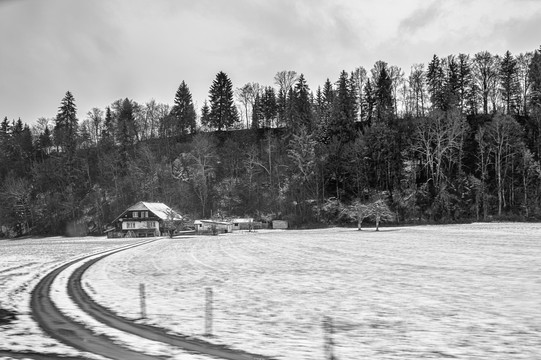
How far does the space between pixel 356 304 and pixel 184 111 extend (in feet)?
378

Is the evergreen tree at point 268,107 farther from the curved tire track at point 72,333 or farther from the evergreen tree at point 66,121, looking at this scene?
the curved tire track at point 72,333

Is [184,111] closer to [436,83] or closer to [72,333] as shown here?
[436,83]

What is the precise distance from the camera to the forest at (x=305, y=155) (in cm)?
7131

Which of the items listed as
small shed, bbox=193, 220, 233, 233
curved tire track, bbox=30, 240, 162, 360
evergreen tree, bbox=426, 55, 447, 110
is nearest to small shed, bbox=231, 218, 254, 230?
small shed, bbox=193, 220, 233, 233

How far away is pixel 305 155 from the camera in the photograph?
266 feet

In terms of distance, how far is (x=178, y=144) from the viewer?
105062 millimetres

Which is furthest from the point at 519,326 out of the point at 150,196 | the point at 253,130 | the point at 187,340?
the point at 253,130

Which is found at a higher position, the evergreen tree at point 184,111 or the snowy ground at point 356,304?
the evergreen tree at point 184,111

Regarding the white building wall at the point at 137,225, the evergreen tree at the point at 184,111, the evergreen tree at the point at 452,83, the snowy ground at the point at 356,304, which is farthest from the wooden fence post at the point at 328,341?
the evergreen tree at the point at 184,111

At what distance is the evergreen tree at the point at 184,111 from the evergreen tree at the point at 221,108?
716 cm

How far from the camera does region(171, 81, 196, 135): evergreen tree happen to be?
390 feet

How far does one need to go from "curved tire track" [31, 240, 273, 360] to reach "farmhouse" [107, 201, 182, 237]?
7045 centimetres

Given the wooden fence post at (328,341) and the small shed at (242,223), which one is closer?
the wooden fence post at (328,341)

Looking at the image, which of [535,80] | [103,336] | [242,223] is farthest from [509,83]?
[103,336]
